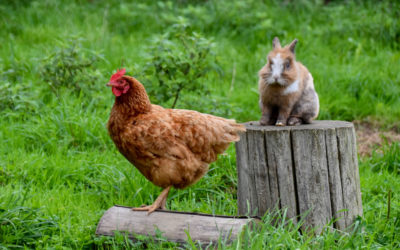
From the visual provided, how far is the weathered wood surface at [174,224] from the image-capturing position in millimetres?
3449

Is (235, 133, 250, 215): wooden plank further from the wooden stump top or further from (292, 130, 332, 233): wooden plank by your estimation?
(292, 130, 332, 233): wooden plank

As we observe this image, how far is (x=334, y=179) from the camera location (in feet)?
12.1

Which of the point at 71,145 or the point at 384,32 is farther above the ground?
the point at 384,32

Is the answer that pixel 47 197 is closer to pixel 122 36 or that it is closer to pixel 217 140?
pixel 217 140

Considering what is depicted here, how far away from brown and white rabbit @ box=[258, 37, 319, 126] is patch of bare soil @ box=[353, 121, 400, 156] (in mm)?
1935

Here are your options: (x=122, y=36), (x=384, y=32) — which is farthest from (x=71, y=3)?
(x=384, y=32)

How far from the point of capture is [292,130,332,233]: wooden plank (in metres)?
3.61

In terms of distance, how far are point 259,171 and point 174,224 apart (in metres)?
0.78

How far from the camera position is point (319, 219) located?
3691mm

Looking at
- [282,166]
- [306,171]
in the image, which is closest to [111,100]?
[282,166]

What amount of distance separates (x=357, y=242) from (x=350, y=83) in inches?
153

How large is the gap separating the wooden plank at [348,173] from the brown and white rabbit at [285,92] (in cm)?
36

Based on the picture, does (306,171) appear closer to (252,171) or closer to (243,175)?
(252,171)

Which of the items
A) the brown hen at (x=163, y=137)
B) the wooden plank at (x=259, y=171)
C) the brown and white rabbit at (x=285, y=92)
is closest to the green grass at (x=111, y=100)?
the wooden plank at (x=259, y=171)
